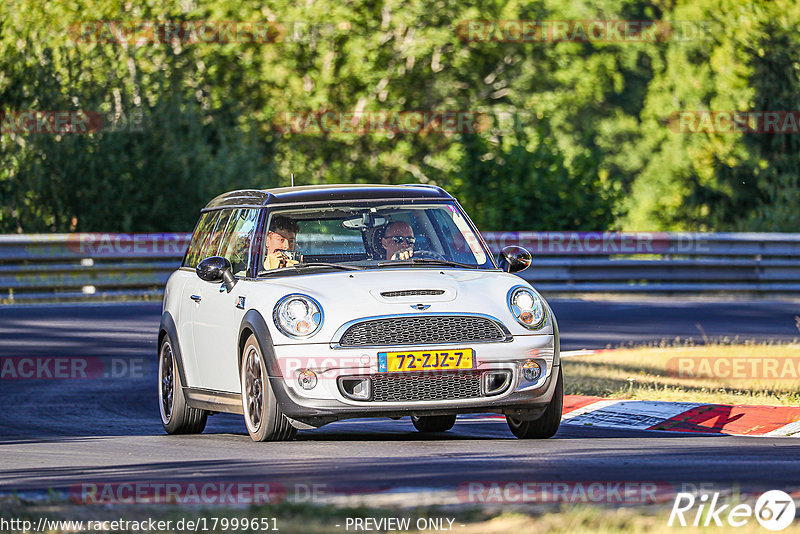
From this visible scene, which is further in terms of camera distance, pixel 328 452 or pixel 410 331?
pixel 410 331

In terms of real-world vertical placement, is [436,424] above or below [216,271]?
below

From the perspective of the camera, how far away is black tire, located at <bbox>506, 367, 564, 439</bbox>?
375 inches

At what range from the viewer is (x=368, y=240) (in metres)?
10.2

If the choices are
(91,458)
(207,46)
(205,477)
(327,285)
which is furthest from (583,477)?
(207,46)

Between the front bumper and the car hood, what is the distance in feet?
0.34

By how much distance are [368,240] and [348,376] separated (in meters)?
1.44

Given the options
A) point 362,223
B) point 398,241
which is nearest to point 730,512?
point 398,241

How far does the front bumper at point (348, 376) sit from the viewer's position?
906 centimetres

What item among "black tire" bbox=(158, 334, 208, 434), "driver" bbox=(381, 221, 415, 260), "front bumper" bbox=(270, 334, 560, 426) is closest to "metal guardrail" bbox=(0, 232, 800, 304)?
"black tire" bbox=(158, 334, 208, 434)

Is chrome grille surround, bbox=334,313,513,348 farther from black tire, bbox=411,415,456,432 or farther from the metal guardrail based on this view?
the metal guardrail

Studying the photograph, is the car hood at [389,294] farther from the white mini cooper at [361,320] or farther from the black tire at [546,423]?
the black tire at [546,423]

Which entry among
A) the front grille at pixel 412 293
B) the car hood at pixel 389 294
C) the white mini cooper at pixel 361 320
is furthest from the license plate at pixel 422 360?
the front grille at pixel 412 293

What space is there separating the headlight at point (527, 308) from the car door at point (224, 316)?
5.69 feet

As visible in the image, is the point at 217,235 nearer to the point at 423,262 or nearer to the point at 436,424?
the point at 423,262
